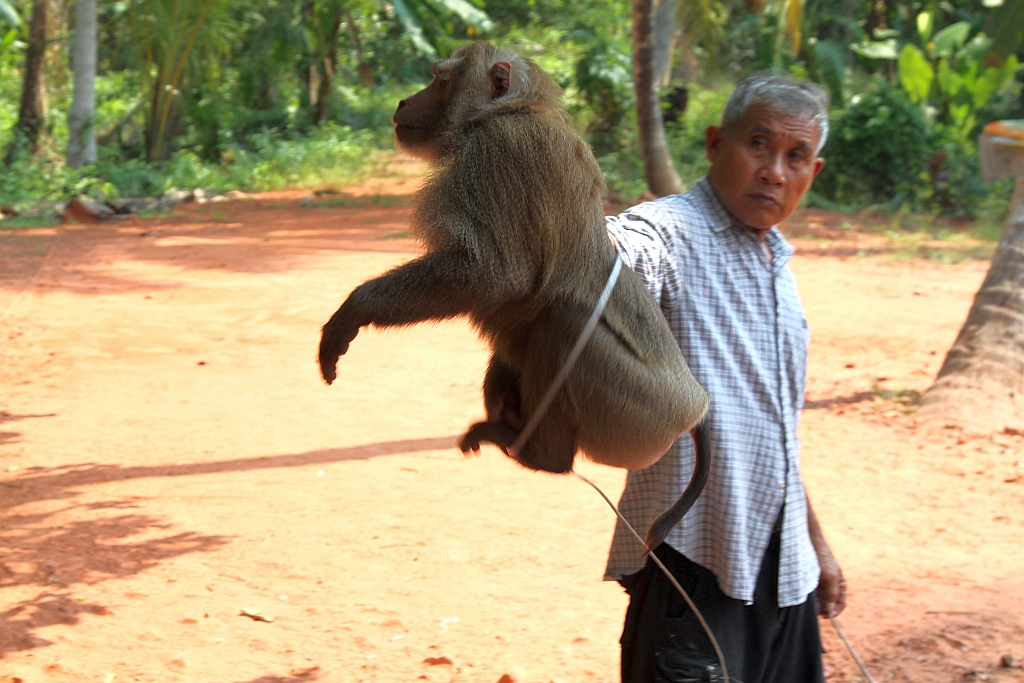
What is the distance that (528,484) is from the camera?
5754 millimetres

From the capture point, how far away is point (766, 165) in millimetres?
2459

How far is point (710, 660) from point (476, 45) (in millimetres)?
1521

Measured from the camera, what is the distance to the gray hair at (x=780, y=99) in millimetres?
2457

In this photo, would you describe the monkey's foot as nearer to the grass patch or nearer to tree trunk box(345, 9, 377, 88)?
the grass patch

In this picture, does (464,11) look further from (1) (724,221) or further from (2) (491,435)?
(2) (491,435)

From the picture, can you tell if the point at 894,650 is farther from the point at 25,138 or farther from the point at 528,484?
the point at 25,138

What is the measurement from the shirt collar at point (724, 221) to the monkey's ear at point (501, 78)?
2.15ft

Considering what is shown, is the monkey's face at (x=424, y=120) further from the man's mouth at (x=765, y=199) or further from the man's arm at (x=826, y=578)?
the man's arm at (x=826, y=578)

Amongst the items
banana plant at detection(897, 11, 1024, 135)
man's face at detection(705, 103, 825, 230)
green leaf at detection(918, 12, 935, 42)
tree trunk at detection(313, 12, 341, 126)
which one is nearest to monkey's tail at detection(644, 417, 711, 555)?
man's face at detection(705, 103, 825, 230)

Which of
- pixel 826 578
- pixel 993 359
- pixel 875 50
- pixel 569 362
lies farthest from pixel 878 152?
pixel 569 362

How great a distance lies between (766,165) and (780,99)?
16 centimetres

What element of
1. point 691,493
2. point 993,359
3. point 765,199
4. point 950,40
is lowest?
point 993,359

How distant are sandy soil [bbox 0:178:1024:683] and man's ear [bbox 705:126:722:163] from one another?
119 centimetres

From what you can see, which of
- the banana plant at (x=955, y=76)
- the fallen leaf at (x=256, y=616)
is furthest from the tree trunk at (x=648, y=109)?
the fallen leaf at (x=256, y=616)
